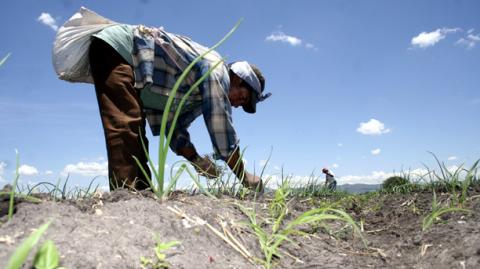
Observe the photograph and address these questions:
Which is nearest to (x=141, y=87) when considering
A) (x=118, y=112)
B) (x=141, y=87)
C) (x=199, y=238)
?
(x=141, y=87)

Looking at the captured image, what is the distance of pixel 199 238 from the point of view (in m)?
1.25

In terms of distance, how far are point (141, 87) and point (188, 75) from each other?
37cm

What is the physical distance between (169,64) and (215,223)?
6.26 feet

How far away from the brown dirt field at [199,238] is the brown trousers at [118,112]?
105cm

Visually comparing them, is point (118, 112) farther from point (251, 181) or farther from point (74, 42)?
point (251, 181)

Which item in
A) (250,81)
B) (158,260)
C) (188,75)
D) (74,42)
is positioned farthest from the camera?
(250,81)

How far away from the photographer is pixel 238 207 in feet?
5.60

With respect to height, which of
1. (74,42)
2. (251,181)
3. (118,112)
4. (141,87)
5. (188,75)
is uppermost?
(74,42)

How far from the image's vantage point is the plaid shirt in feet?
9.36

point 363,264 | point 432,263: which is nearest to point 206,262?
point 363,264

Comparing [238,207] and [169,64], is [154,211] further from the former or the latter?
[169,64]

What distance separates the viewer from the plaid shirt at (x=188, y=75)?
9.36 feet

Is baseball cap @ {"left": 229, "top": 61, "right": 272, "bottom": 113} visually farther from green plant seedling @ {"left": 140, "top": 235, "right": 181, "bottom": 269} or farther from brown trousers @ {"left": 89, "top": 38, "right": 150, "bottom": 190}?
green plant seedling @ {"left": 140, "top": 235, "right": 181, "bottom": 269}

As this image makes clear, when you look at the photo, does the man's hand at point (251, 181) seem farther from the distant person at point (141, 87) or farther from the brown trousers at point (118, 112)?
the brown trousers at point (118, 112)
